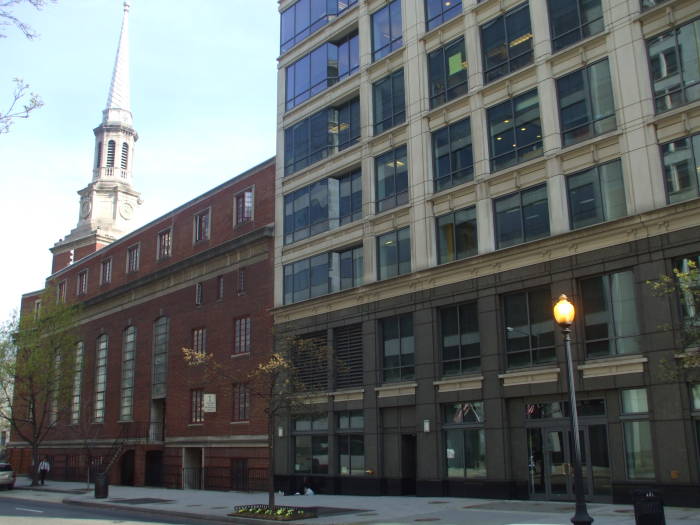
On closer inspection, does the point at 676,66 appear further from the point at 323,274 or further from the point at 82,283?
the point at 82,283

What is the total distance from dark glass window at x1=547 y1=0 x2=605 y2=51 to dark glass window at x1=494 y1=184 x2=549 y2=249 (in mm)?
5279

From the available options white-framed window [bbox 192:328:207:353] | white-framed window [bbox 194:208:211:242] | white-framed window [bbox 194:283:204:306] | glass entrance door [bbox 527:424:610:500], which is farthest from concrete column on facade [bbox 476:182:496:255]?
white-framed window [bbox 194:208:211:242]

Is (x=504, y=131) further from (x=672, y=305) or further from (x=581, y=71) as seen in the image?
(x=672, y=305)

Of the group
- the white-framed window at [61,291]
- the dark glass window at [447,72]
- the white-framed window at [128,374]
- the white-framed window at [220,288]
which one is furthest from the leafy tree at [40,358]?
the dark glass window at [447,72]

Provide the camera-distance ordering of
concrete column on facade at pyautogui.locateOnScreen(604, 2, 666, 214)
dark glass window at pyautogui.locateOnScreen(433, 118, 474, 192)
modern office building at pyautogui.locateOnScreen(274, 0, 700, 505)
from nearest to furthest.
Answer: modern office building at pyautogui.locateOnScreen(274, 0, 700, 505) < concrete column on facade at pyautogui.locateOnScreen(604, 2, 666, 214) < dark glass window at pyautogui.locateOnScreen(433, 118, 474, 192)

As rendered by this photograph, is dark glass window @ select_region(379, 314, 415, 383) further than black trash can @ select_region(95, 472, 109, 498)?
No

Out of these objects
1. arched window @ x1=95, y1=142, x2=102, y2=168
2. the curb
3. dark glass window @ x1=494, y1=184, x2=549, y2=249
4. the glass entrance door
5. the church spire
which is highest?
the church spire

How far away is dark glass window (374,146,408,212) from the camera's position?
31.7 metres

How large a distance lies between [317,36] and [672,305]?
23.7 metres

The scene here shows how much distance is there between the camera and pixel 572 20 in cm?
2603

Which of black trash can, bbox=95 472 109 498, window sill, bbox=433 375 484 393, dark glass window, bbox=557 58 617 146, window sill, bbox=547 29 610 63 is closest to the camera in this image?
dark glass window, bbox=557 58 617 146

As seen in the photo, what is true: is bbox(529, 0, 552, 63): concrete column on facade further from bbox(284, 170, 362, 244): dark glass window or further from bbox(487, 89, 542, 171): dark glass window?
bbox(284, 170, 362, 244): dark glass window

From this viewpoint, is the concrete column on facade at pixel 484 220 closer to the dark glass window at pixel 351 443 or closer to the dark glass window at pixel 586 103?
the dark glass window at pixel 586 103

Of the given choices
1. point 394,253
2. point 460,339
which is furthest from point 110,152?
point 460,339
